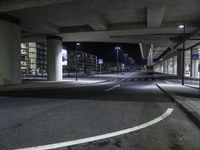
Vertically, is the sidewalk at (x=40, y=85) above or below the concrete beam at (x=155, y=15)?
below

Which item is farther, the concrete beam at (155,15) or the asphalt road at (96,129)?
the concrete beam at (155,15)

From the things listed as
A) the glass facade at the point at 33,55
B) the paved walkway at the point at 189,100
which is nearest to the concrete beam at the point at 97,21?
the paved walkway at the point at 189,100

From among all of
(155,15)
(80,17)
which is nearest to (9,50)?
(80,17)

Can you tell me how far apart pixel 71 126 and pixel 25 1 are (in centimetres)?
1286

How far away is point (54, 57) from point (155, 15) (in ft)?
58.5

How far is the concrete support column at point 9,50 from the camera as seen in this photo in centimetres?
2347

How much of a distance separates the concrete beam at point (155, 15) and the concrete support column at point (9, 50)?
14.3 metres

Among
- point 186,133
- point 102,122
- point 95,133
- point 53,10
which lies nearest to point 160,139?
point 186,133

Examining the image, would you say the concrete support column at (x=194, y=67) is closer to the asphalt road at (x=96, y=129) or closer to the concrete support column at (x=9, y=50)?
the concrete support column at (x=9, y=50)

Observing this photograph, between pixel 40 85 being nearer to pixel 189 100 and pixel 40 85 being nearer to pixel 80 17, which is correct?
pixel 80 17

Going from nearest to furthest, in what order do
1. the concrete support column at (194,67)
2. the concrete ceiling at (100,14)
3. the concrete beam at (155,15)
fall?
the concrete ceiling at (100,14)
the concrete beam at (155,15)
the concrete support column at (194,67)

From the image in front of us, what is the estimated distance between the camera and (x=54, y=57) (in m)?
34.3

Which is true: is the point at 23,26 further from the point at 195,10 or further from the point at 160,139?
the point at 160,139

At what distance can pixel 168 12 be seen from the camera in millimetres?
22594
